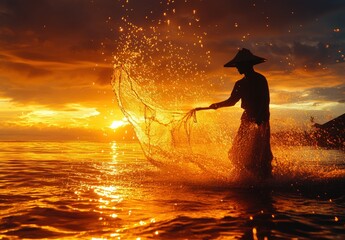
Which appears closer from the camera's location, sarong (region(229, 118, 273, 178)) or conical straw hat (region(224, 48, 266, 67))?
sarong (region(229, 118, 273, 178))

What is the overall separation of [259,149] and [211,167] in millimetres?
1595

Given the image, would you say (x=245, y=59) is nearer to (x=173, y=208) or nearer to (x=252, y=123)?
(x=252, y=123)

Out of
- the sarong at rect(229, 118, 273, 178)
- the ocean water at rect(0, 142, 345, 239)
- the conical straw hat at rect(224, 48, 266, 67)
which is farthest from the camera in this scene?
the conical straw hat at rect(224, 48, 266, 67)

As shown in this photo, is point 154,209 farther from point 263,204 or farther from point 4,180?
point 4,180

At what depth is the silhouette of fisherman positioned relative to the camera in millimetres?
7992

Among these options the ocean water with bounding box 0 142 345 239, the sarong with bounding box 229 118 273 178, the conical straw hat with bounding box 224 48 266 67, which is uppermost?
the conical straw hat with bounding box 224 48 266 67

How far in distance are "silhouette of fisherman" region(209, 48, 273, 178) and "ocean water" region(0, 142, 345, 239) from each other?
1.54 ft

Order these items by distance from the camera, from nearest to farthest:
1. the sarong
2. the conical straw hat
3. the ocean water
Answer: the ocean water
the sarong
the conical straw hat

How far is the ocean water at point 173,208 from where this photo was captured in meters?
4.32

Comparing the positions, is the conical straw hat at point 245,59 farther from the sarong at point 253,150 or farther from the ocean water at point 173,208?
the ocean water at point 173,208

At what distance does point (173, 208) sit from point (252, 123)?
3368 mm

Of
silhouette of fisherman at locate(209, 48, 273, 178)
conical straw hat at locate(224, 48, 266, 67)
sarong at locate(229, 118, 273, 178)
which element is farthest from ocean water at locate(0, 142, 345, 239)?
conical straw hat at locate(224, 48, 266, 67)

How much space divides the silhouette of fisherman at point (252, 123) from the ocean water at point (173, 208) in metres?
0.47

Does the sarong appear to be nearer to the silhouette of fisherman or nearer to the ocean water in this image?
the silhouette of fisherman
